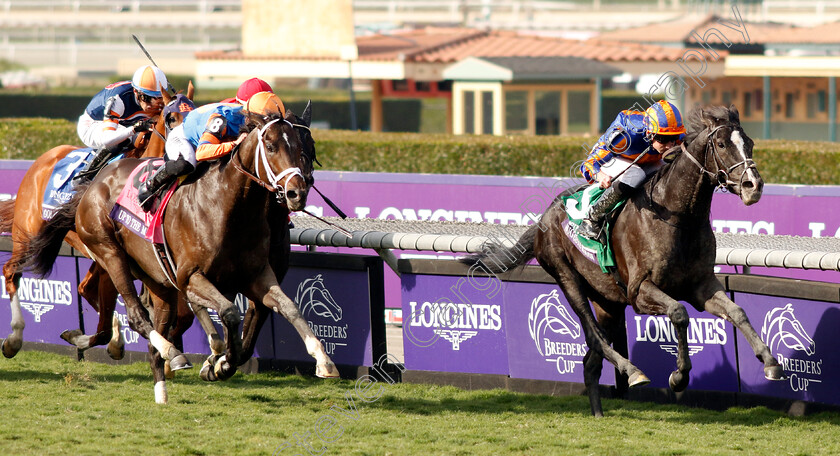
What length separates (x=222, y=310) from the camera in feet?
19.6

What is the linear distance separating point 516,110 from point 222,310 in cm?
1666

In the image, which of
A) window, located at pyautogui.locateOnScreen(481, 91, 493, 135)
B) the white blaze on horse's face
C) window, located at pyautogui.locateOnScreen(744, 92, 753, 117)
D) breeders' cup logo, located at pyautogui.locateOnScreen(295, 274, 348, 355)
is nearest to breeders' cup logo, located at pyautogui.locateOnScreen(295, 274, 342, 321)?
breeders' cup logo, located at pyautogui.locateOnScreen(295, 274, 348, 355)

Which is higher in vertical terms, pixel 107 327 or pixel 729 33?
pixel 729 33

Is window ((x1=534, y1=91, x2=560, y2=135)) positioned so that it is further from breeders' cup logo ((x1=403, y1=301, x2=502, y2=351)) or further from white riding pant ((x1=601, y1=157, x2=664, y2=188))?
white riding pant ((x1=601, y1=157, x2=664, y2=188))

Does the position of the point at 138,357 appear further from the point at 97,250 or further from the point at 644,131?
the point at 644,131

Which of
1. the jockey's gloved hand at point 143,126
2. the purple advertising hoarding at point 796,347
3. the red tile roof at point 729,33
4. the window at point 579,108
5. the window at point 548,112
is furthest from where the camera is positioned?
the red tile roof at point 729,33

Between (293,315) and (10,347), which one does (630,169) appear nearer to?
(293,315)

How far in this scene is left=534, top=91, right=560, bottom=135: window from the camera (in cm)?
2244

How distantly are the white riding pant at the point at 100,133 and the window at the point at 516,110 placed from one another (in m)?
14.6

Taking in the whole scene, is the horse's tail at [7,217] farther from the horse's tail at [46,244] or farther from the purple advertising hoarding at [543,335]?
the purple advertising hoarding at [543,335]

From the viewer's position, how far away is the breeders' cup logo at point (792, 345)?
6188mm

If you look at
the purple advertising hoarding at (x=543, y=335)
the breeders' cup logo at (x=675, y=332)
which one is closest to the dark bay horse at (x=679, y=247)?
the breeders' cup logo at (x=675, y=332)

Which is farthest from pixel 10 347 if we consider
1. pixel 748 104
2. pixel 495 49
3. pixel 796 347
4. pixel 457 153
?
pixel 748 104

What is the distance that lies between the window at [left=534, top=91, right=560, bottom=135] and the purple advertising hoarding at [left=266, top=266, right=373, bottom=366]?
15.0 meters
